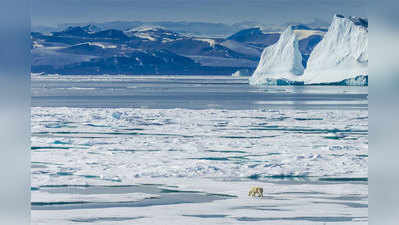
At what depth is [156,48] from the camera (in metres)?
123

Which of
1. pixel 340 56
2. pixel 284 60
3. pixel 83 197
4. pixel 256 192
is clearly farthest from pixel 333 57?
pixel 83 197

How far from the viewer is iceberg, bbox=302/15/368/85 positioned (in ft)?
122

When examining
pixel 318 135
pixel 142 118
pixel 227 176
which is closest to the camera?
pixel 227 176

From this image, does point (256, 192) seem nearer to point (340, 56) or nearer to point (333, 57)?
point (340, 56)

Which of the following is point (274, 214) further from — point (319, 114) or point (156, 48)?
point (156, 48)

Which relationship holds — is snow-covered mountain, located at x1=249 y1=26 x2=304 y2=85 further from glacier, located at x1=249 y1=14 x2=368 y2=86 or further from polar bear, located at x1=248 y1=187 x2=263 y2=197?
polar bear, located at x1=248 y1=187 x2=263 y2=197

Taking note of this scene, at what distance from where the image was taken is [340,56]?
37.3 meters

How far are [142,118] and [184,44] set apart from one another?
111m

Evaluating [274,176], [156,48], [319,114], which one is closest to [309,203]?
[274,176]

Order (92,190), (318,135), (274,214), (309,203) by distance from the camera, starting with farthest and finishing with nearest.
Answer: (318,135)
(92,190)
(309,203)
(274,214)

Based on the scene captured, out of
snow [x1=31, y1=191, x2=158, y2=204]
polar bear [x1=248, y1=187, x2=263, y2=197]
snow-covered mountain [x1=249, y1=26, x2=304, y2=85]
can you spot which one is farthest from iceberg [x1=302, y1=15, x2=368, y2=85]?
snow [x1=31, y1=191, x2=158, y2=204]

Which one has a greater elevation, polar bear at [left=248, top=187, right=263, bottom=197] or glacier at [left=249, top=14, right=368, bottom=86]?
glacier at [left=249, top=14, right=368, bottom=86]
